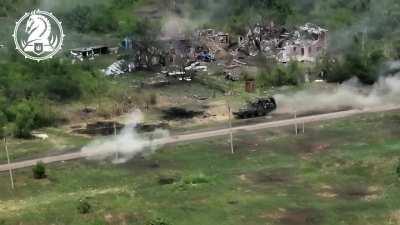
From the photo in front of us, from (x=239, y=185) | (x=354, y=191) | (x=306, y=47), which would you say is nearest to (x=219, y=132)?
(x=239, y=185)

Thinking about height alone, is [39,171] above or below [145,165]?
above

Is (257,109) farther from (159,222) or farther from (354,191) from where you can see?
(159,222)

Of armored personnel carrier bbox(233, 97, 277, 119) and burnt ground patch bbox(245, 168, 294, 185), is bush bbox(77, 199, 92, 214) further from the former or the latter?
armored personnel carrier bbox(233, 97, 277, 119)

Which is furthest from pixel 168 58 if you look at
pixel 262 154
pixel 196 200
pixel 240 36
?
pixel 196 200

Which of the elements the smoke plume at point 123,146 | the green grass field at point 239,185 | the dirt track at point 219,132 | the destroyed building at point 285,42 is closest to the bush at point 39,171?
the green grass field at point 239,185

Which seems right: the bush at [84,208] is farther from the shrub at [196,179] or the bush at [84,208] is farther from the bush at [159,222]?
the shrub at [196,179]

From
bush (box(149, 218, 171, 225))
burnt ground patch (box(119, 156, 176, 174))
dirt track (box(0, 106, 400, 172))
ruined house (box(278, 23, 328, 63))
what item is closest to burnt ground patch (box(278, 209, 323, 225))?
bush (box(149, 218, 171, 225))
